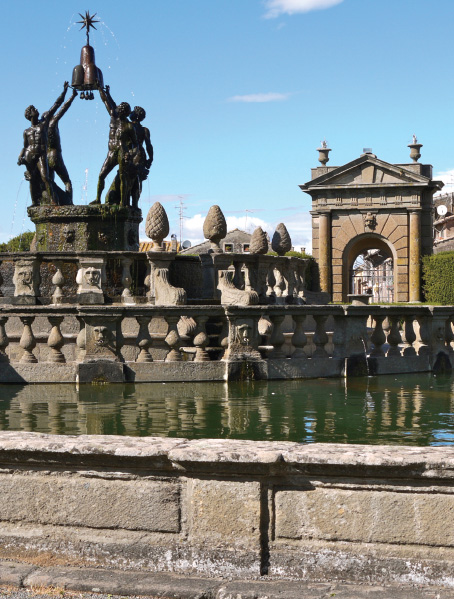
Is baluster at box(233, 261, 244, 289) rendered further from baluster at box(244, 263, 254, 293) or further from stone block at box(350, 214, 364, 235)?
stone block at box(350, 214, 364, 235)

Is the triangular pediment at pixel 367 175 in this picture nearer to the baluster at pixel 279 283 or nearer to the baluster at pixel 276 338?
the baluster at pixel 279 283

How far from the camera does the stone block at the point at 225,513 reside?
4211mm

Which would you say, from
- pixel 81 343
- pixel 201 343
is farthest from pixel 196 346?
pixel 81 343

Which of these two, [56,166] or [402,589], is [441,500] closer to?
[402,589]

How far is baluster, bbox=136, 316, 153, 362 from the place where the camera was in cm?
1195

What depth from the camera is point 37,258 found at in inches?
537

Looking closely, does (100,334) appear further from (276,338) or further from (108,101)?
(108,101)

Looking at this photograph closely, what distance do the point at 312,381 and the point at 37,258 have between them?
4.75 metres

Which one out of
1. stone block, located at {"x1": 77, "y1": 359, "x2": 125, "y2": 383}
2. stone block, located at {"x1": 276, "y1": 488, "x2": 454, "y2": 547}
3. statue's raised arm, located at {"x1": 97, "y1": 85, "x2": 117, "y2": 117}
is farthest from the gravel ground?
statue's raised arm, located at {"x1": 97, "y1": 85, "x2": 117, "y2": 117}

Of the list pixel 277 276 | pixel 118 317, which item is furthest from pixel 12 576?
pixel 277 276

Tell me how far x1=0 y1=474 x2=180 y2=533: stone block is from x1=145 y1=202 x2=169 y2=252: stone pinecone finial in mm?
9548

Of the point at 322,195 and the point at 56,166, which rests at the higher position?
the point at 322,195

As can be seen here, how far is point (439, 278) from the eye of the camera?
42688 millimetres

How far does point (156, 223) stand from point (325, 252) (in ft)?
111
